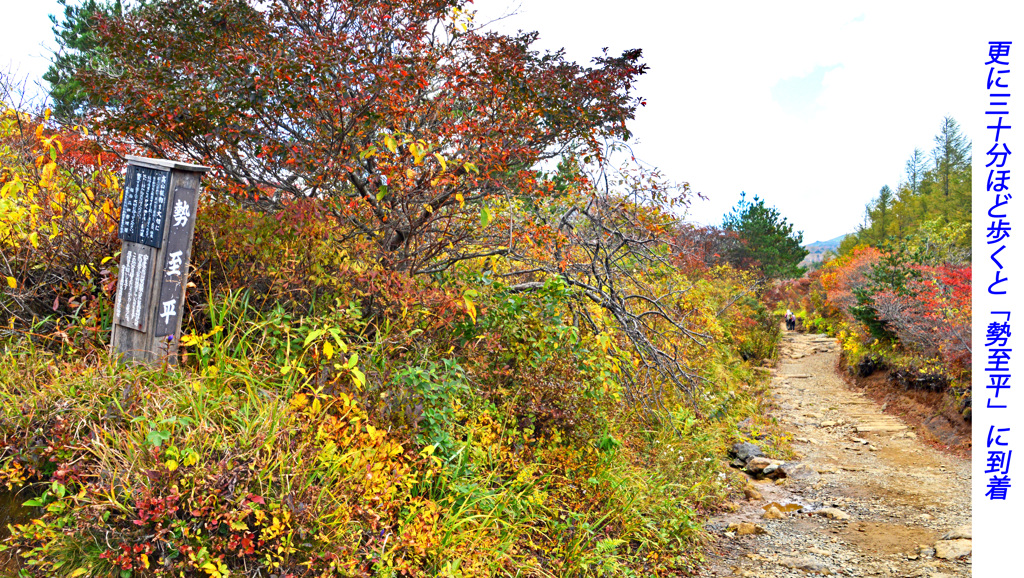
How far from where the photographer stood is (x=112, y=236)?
4062 mm

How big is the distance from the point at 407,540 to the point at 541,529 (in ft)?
4.76

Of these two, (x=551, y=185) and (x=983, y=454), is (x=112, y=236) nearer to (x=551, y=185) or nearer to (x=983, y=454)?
(x=551, y=185)

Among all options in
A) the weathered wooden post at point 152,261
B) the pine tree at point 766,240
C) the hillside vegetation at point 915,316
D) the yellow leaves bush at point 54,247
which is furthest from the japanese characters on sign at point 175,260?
the pine tree at point 766,240

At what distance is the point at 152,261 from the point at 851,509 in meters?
7.12

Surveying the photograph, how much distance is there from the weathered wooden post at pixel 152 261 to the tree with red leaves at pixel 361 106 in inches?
35.6

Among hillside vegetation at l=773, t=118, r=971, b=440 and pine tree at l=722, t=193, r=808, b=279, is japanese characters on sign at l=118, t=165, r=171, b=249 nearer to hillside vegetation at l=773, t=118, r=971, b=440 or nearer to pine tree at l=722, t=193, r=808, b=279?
hillside vegetation at l=773, t=118, r=971, b=440

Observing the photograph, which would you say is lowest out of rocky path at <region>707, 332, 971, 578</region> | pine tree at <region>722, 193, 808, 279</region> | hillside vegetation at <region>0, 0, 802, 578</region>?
rocky path at <region>707, 332, 971, 578</region>

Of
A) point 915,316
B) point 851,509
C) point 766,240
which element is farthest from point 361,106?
point 766,240

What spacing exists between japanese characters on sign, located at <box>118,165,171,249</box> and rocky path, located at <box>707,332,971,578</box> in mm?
4886

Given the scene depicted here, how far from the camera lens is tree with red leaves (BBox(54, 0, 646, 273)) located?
14.0 ft

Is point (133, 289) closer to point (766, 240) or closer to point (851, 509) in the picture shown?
point (851, 509)

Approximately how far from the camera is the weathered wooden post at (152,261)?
3.51 m

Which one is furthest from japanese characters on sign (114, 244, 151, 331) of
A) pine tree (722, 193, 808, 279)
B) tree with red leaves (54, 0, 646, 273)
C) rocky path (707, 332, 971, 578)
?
pine tree (722, 193, 808, 279)

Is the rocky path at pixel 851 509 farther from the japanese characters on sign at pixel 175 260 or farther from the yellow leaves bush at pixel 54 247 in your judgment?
the yellow leaves bush at pixel 54 247
